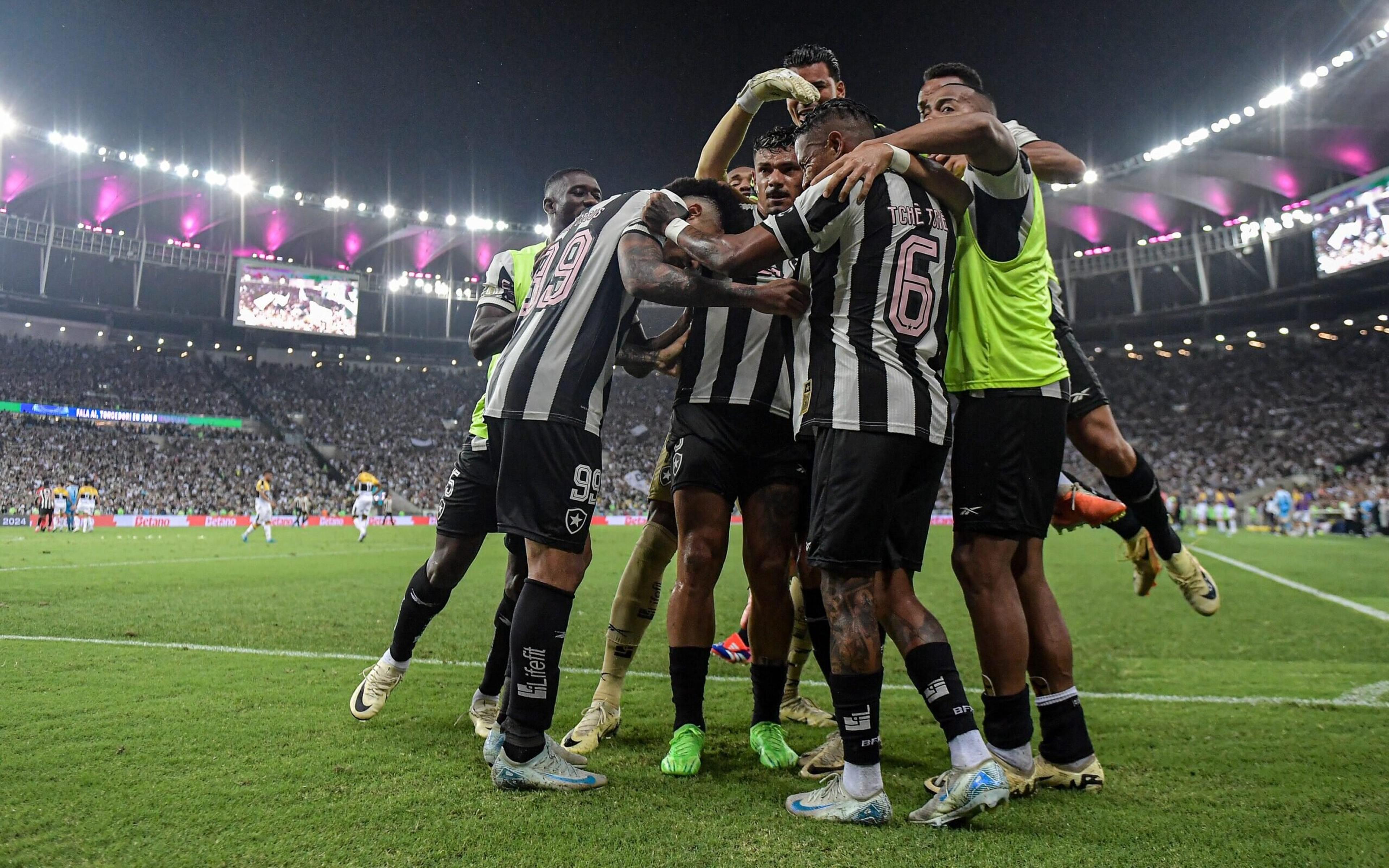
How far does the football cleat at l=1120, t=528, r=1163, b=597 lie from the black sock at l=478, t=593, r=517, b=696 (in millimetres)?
3541

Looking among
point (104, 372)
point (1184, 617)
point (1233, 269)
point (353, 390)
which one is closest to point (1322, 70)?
point (1233, 269)

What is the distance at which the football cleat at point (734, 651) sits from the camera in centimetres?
559

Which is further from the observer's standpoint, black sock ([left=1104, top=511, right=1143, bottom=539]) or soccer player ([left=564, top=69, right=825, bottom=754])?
black sock ([left=1104, top=511, right=1143, bottom=539])

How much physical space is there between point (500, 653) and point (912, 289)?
2.61m

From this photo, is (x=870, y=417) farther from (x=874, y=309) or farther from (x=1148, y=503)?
(x=1148, y=503)

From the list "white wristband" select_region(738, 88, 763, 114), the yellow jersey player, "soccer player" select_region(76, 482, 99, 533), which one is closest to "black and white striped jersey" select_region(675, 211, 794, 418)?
"white wristband" select_region(738, 88, 763, 114)

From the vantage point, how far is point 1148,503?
4262 mm

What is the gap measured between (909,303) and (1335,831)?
2.04 m

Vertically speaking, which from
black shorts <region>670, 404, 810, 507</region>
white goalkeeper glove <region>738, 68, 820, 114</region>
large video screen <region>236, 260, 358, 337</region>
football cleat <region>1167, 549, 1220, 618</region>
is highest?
large video screen <region>236, 260, 358, 337</region>

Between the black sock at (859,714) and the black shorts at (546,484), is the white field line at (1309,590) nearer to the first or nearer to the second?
the black sock at (859,714)

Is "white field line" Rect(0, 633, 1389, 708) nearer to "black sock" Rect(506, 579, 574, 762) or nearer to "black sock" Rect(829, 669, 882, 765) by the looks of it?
"black sock" Rect(506, 579, 574, 762)

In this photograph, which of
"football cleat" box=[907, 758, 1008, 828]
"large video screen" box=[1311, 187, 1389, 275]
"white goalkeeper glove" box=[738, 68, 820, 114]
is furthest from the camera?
"large video screen" box=[1311, 187, 1389, 275]

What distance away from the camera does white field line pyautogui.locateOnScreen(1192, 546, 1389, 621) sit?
7.83m

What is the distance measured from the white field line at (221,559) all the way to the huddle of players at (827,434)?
10.1m
